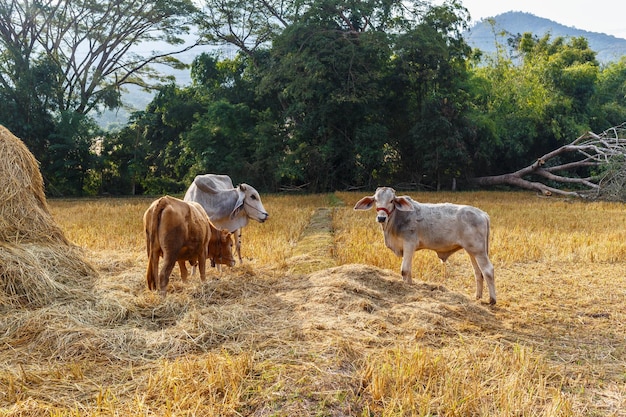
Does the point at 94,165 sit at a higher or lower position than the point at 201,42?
lower

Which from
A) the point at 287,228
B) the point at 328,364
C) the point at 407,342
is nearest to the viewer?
the point at 328,364

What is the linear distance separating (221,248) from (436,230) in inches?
110

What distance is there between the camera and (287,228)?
1165cm

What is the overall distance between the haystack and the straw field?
0.26ft

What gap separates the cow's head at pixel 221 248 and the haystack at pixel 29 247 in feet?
4.83

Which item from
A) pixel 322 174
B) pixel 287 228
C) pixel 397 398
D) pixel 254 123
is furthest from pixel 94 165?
pixel 397 398

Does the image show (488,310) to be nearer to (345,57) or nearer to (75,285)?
(75,285)

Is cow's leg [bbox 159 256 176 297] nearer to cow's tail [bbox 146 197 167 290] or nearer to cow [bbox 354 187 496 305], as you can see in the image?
cow's tail [bbox 146 197 167 290]

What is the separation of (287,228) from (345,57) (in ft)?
38.1

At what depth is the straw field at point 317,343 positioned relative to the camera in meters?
3.29

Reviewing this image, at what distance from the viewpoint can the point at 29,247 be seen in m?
5.84

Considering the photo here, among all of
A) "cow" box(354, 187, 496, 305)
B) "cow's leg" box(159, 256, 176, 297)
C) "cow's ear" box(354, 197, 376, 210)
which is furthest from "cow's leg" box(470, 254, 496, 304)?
"cow's leg" box(159, 256, 176, 297)

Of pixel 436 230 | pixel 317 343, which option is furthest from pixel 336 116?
pixel 317 343

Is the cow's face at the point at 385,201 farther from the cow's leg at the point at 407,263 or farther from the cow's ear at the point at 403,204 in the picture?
the cow's leg at the point at 407,263
